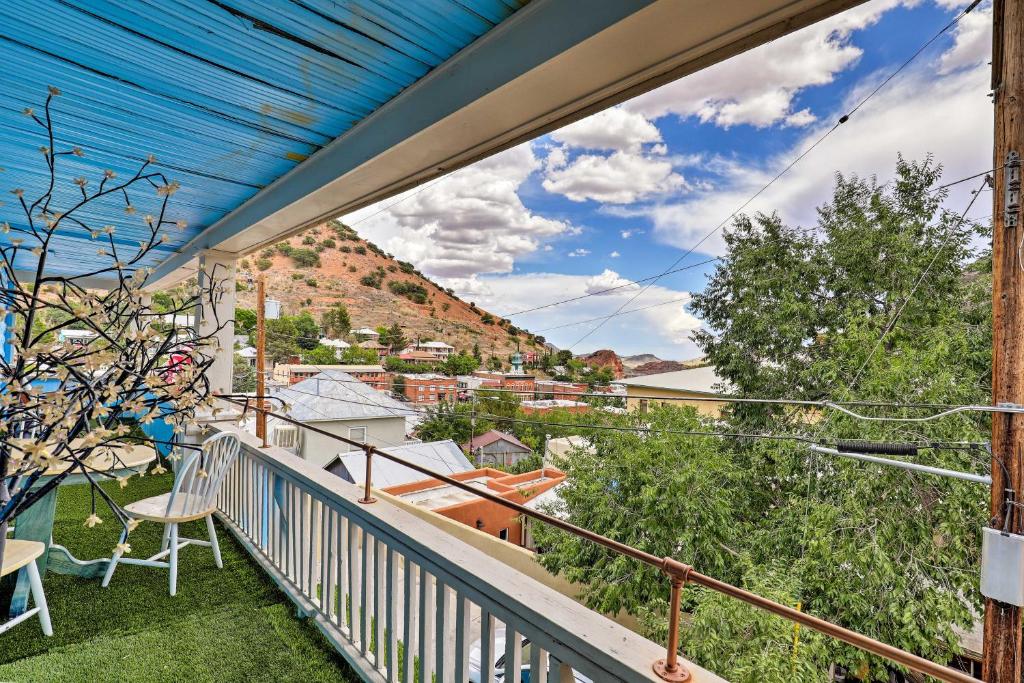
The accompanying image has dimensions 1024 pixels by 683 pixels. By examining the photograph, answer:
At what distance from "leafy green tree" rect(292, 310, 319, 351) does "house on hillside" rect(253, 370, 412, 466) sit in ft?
15.8

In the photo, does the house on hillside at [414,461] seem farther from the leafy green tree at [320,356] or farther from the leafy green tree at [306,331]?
the leafy green tree at [306,331]

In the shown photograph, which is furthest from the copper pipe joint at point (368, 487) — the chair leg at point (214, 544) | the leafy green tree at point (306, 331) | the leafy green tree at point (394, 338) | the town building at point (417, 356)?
the leafy green tree at point (306, 331)

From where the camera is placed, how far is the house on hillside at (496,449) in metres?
14.3

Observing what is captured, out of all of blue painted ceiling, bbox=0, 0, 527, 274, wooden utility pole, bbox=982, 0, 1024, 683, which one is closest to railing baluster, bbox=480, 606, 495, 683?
blue painted ceiling, bbox=0, 0, 527, 274

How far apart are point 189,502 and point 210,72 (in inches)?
73.9

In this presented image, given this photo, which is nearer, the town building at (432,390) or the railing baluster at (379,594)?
the railing baluster at (379,594)

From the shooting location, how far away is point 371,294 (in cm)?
2202

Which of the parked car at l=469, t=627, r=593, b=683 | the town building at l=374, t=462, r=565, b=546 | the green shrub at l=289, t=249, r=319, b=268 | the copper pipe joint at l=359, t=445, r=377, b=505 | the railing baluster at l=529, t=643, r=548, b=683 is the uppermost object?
the green shrub at l=289, t=249, r=319, b=268

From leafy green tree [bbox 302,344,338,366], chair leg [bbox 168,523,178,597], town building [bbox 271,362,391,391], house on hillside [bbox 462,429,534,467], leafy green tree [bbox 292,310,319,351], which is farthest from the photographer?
leafy green tree [bbox 292,310,319,351]

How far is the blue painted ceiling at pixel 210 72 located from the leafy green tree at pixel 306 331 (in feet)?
55.3

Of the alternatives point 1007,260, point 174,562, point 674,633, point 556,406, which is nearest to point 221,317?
point 174,562

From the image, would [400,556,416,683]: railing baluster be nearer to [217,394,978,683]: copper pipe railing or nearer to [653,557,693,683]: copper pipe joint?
[217,394,978,683]: copper pipe railing

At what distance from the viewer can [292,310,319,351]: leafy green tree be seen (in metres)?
18.2

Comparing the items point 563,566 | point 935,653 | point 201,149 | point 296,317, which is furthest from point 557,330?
point 201,149
